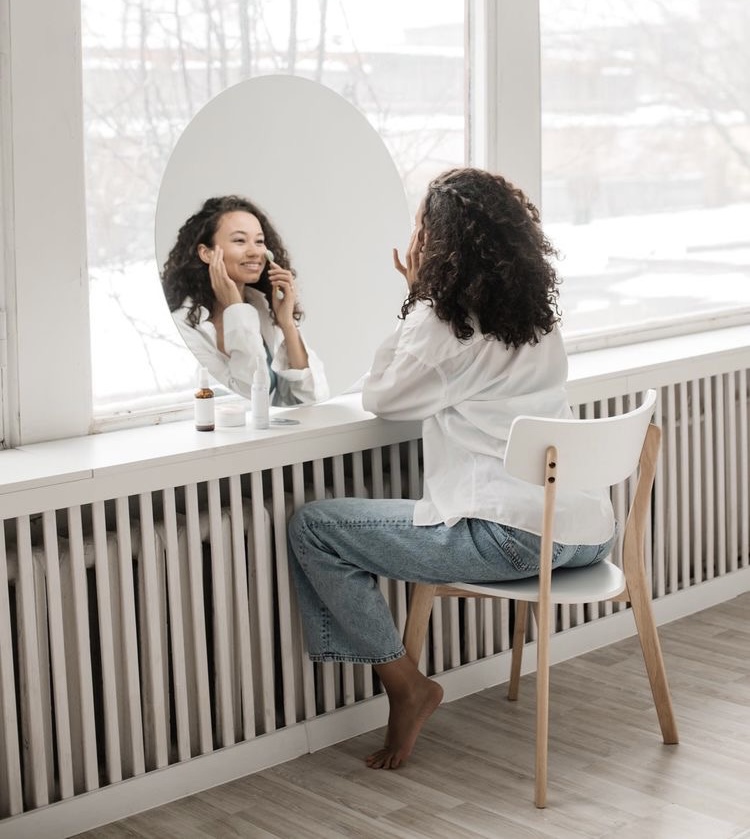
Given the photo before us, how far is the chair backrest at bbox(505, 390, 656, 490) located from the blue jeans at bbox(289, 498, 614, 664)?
185 millimetres

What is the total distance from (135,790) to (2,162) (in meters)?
1.20

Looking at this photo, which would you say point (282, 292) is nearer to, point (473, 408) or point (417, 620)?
point (473, 408)

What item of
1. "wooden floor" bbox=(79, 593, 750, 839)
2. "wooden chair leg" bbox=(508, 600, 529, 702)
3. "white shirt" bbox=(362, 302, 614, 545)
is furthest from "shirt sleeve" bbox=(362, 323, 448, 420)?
"wooden floor" bbox=(79, 593, 750, 839)

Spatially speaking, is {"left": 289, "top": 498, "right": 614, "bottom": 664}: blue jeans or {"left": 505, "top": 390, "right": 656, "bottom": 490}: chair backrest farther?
{"left": 289, "top": 498, "right": 614, "bottom": 664}: blue jeans

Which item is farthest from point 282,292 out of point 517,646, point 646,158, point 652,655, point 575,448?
point 646,158

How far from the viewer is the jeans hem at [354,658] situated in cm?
267

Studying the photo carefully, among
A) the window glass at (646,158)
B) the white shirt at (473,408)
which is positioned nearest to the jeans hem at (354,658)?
the white shirt at (473,408)

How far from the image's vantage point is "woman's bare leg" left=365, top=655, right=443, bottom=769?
2695 mm

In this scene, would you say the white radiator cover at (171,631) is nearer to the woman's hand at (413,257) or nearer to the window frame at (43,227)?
the window frame at (43,227)

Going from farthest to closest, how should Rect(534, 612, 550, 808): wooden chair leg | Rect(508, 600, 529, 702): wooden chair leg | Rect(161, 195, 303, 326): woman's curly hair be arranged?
Rect(508, 600, 529, 702): wooden chair leg < Rect(161, 195, 303, 326): woman's curly hair < Rect(534, 612, 550, 808): wooden chair leg

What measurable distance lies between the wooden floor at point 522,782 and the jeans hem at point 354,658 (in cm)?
22

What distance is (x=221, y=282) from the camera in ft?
8.76

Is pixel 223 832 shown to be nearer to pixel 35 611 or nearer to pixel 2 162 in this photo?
pixel 35 611

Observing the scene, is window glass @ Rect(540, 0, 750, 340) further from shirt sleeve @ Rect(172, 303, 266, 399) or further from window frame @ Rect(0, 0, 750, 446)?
window frame @ Rect(0, 0, 750, 446)
